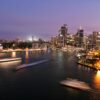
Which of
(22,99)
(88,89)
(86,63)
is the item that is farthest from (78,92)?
(86,63)

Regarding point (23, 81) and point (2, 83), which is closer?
point (2, 83)

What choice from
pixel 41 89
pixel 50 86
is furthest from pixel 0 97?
pixel 50 86

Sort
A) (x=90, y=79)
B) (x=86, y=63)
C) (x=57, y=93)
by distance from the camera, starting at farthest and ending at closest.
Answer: (x=86, y=63)
(x=90, y=79)
(x=57, y=93)

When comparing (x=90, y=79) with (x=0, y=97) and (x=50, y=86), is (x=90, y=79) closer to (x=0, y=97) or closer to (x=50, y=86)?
(x=50, y=86)

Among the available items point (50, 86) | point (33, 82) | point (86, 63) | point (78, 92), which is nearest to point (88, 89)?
point (78, 92)

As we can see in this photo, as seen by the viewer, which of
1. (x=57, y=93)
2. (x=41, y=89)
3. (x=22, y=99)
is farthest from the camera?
(x=41, y=89)

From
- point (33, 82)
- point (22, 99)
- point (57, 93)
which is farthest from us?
point (33, 82)

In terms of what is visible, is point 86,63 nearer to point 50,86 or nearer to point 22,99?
point 50,86

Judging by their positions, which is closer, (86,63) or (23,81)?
(23,81)

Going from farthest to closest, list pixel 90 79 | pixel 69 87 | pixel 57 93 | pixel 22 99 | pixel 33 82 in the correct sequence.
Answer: pixel 90 79 → pixel 33 82 → pixel 69 87 → pixel 57 93 → pixel 22 99
